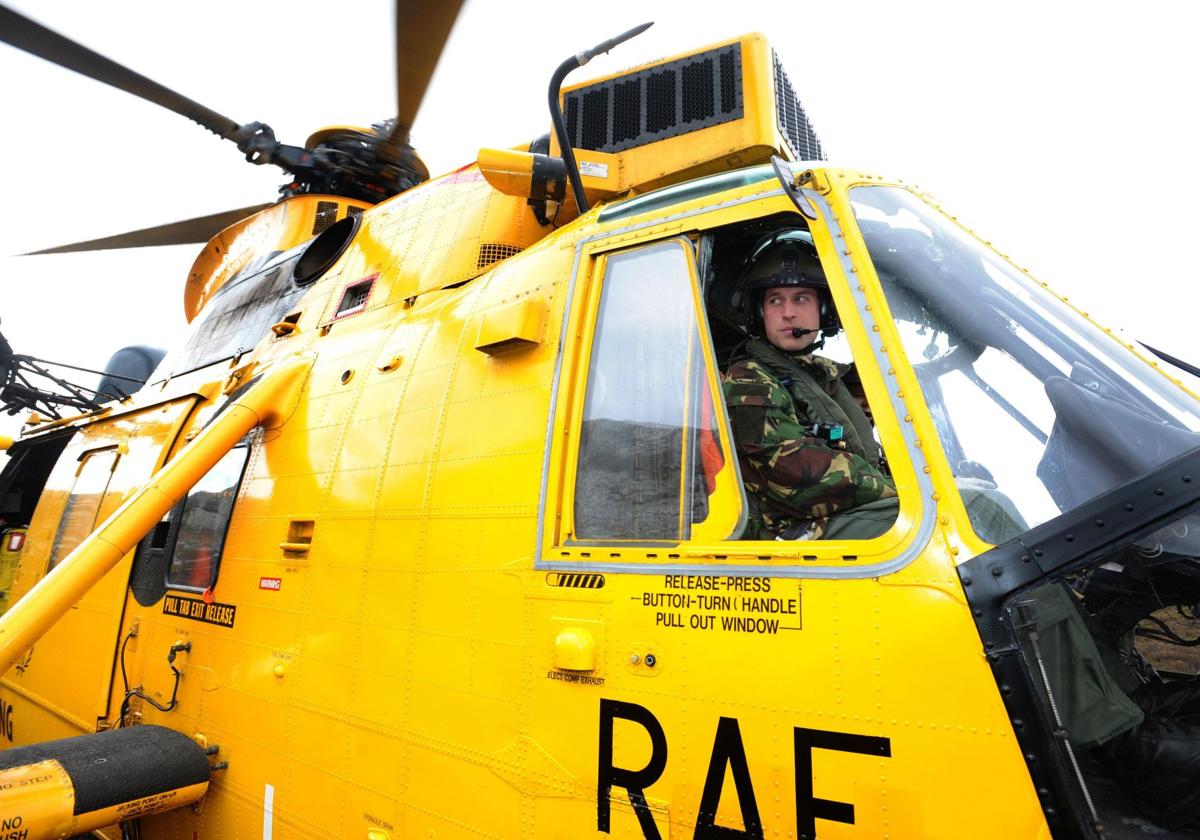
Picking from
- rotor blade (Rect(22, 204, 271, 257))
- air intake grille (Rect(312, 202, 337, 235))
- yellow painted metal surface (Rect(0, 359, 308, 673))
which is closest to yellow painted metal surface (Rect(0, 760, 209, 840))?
yellow painted metal surface (Rect(0, 359, 308, 673))

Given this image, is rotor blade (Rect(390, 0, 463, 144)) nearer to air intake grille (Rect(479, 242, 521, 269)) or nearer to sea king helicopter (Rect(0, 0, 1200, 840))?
sea king helicopter (Rect(0, 0, 1200, 840))

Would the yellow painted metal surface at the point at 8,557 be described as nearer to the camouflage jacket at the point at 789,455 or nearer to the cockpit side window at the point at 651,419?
the cockpit side window at the point at 651,419

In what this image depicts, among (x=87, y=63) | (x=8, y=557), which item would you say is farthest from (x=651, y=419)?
(x=8, y=557)

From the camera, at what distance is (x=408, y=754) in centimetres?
274

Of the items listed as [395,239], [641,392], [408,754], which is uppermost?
[395,239]

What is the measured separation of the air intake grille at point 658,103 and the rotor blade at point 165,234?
496cm

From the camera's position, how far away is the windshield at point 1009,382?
6.09ft

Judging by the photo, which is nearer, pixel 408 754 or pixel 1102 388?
pixel 1102 388

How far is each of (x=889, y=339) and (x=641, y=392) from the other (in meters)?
0.84

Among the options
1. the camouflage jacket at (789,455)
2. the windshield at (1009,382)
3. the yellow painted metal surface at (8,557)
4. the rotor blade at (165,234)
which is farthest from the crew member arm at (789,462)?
the yellow painted metal surface at (8,557)

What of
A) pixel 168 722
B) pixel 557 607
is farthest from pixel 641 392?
pixel 168 722

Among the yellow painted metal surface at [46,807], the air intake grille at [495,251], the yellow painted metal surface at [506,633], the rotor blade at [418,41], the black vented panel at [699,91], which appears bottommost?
the yellow painted metal surface at [46,807]

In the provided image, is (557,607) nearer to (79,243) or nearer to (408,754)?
Answer: (408,754)

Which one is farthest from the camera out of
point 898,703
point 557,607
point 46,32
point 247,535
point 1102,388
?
point 46,32
